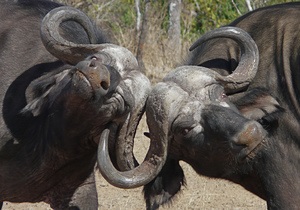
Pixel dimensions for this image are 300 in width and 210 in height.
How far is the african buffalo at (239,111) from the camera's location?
16.0 ft

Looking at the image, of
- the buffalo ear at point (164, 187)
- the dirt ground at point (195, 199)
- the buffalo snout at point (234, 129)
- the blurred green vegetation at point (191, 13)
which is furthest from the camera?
the blurred green vegetation at point (191, 13)

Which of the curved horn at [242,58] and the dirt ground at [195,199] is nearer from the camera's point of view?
the curved horn at [242,58]

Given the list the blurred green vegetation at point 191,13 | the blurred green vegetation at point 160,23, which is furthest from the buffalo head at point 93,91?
the blurred green vegetation at point 191,13

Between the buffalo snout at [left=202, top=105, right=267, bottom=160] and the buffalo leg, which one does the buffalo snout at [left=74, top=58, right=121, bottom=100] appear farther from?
the buffalo leg

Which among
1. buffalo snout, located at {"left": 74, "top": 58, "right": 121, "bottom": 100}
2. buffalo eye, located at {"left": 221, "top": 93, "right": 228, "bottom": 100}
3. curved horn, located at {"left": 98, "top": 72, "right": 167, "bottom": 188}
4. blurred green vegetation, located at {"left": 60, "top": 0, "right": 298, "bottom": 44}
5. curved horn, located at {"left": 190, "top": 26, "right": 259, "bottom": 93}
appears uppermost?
buffalo snout, located at {"left": 74, "top": 58, "right": 121, "bottom": 100}

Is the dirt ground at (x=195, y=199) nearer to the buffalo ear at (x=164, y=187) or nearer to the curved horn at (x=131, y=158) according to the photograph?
the buffalo ear at (x=164, y=187)

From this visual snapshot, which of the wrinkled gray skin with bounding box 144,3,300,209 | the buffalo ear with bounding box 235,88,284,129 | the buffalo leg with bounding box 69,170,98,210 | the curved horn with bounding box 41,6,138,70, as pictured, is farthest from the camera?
the buffalo leg with bounding box 69,170,98,210

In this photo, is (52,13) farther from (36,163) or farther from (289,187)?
(289,187)

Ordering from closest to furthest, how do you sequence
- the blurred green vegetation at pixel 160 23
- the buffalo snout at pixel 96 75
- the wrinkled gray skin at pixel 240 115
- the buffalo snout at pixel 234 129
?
1. the buffalo snout at pixel 96 75
2. the buffalo snout at pixel 234 129
3. the wrinkled gray skin at pixel 240 115
4. the blurred green vegetation at pixel 160 23

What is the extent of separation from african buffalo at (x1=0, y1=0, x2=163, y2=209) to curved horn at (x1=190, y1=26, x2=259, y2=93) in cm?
53

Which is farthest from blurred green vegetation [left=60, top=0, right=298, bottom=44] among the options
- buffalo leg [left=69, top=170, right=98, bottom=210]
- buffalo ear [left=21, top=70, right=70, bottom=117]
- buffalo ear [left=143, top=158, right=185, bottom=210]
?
buffalo ear [left=21, top=70, right=70, bottom=117]

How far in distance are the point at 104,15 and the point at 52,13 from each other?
13493 millimetres

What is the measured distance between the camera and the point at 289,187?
528 cm

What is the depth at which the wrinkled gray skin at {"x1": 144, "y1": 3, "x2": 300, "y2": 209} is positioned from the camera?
488cm
